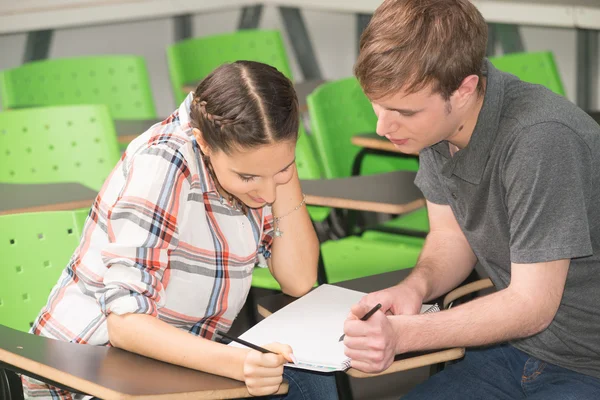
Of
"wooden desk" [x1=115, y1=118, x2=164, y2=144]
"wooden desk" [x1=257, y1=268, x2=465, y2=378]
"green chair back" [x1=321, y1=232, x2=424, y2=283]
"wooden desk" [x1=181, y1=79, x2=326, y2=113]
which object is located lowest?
"green chair back" [x1=321, y1=232, x2=424, y2=283]

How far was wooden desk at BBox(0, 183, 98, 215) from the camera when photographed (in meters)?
2.60

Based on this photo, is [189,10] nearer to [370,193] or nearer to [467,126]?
[370,193]

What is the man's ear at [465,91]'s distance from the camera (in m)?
1.73

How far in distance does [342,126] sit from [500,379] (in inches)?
69.4

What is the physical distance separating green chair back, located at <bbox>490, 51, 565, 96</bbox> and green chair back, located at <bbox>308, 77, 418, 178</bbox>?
61 cm

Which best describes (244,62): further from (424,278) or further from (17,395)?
(17,395)

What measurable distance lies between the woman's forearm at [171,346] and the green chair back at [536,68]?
8.48ft

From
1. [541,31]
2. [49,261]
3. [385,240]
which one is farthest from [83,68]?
[541,31]

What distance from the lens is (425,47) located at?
1.68 meters

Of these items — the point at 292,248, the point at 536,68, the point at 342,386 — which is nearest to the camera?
the point at 292,248

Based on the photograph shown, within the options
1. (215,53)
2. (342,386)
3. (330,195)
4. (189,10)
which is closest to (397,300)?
(342,386)

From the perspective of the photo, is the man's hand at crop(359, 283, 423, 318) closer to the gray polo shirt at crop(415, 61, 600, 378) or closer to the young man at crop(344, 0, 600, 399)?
the young man at crop(344, 0, 600, 399)

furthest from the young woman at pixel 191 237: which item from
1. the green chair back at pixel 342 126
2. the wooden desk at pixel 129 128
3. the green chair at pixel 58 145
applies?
the wooden desk at pixel 129 128

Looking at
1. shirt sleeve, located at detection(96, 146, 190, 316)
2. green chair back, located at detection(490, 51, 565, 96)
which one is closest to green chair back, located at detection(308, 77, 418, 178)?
green chair back, located at detection(490, 51, 565, 96)
